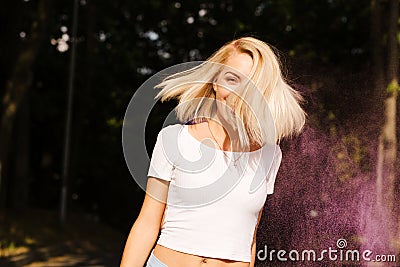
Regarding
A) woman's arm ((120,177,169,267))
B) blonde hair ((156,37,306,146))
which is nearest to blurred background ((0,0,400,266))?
blonde hair ((156,37,306,146))

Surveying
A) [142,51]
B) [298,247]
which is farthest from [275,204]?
[142,51]

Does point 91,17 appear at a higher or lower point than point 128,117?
higher

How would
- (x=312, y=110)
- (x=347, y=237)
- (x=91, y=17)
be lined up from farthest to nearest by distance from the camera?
(x=91, y=17)
(x=312, y=110)
(x=347, y=237)

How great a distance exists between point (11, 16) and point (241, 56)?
17.3 m

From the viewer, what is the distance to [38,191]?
2562 cm

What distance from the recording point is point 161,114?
41.0 ft

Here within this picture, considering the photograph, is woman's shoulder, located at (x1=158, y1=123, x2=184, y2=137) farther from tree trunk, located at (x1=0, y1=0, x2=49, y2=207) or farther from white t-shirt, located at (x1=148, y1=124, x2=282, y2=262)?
tree trunk, located at (x1=0, y1=0, x2=49, y2=207)

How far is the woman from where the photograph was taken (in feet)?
8.68

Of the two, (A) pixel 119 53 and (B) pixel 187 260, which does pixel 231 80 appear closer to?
(B) pixel 187 260

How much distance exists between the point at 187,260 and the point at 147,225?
0.18 metres

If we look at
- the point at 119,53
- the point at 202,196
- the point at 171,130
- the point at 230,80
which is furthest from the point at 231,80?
the point at 119,53

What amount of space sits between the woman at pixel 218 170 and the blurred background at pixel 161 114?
131 cm

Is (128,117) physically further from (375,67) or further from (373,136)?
(375,67)

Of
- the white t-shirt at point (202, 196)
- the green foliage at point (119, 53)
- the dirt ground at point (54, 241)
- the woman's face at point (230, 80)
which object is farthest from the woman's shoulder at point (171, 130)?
the dirt ground at point (54, 241)
